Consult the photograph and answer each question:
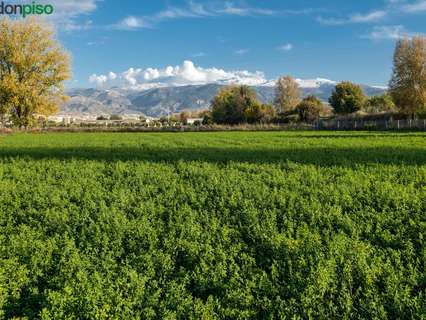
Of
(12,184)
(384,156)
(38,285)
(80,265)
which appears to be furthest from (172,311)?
(384,156)

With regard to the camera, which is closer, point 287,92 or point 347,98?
point 347,98

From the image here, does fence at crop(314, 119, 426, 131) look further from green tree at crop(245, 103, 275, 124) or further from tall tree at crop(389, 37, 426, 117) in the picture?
green tree at crop(245, 103, 275, 124)

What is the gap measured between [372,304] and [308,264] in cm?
132

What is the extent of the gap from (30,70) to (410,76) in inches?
2370

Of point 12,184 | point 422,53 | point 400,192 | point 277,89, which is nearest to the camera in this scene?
point 400,192

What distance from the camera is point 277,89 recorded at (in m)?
145

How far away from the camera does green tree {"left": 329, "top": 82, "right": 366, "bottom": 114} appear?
383ft

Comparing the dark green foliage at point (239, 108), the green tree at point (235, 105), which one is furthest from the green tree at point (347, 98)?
the green tree at point (235, 105)

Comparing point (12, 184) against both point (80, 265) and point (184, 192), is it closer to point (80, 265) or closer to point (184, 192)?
point (184, 192)

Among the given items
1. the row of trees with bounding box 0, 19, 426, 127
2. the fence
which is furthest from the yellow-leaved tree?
the fence

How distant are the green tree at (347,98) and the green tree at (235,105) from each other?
24249 millimetres

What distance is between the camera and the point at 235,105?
116 meters

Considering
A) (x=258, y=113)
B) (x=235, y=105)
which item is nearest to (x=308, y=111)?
(x=258, y=113)

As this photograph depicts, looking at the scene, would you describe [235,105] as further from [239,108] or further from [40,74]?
[40,74]
